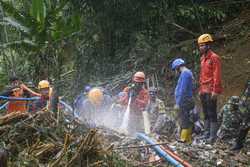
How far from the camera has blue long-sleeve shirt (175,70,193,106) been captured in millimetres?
8961

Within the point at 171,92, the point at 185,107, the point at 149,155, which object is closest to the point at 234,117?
the point at 185,107

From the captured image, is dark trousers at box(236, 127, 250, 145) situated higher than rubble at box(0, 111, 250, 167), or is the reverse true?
rubble at box(0, 111, 250, 167)

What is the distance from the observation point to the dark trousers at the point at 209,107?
891 cm

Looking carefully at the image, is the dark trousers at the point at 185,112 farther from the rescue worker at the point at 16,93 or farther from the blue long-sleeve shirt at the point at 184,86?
the rescue worker at the point at 16,93

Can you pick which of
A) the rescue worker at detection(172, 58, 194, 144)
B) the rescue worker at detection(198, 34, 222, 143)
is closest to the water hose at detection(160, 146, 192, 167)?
the rescue worker at detection(198, 34, 222, 143)

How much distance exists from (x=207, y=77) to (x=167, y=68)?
5692 millimetres

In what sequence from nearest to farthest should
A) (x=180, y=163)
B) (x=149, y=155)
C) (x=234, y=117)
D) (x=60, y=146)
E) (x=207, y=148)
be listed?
(x=60, y=146)
(x=180, y=163)
(x=149, y=155)
(x=207, y=148)
(x=234, y=117)

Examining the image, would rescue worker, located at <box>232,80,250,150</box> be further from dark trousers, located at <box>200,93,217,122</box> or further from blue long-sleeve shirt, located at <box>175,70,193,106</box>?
blue long-sleeve shirt, located at <box>175,70,193,106</box>

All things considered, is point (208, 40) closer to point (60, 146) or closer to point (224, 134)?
point (224, 134)

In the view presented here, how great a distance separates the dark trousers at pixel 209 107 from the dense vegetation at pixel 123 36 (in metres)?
5.26

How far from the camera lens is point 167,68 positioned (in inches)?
580

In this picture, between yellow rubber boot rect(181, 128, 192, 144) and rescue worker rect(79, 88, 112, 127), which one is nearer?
yellow rubber boot rect(181, 128, 192, 144)

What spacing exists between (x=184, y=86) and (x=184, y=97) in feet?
0.72

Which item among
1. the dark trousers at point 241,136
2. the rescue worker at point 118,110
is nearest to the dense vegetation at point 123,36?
the rescue worker at point 118,110
